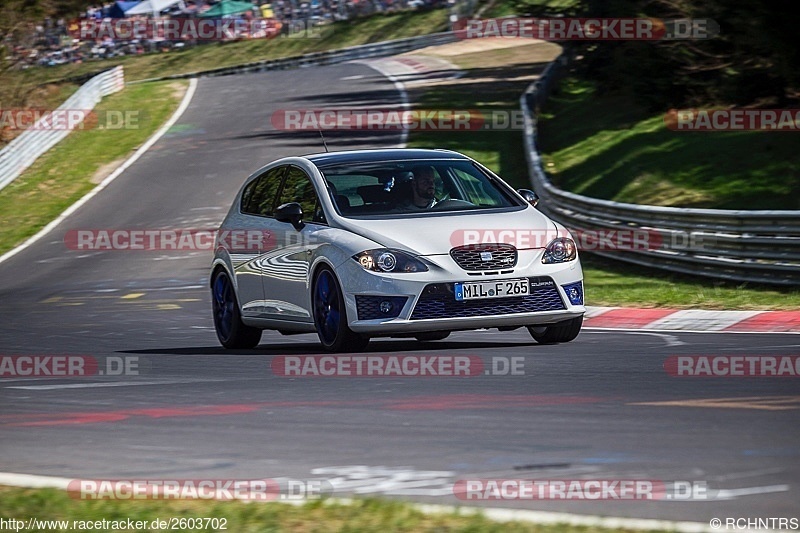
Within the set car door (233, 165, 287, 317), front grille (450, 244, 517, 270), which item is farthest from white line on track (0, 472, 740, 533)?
car door (233, 165, 287, 317)

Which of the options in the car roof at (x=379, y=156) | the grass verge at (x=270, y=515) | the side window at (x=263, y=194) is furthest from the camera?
the side window at (x=263, y=194)

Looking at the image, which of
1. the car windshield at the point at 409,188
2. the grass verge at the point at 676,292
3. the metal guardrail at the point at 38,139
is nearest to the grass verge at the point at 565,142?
the grass verge at the point at 676,292

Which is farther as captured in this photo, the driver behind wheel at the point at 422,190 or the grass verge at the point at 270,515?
the driver behind wheel at the point at 422,190

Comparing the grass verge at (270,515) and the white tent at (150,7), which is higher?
the grass verge at (270,515)

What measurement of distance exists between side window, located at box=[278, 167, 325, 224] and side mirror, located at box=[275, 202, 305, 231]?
5.2 inches

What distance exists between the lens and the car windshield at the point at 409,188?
11.2 m

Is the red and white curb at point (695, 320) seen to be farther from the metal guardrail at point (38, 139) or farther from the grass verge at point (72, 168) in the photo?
the metal guardrail at point (38, 139)

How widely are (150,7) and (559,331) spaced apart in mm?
61638

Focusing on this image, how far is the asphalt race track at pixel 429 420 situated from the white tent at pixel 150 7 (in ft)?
187

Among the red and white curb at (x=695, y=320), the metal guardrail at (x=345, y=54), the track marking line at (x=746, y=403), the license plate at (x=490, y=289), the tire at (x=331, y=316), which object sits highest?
the track marking line at (x=746, y=403)

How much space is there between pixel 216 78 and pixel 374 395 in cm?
4772

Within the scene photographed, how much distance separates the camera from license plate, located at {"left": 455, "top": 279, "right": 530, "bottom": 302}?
10281 millimetres

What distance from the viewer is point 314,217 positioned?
37.3 feet

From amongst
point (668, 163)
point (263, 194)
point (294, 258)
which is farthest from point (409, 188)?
point (668, 163)
